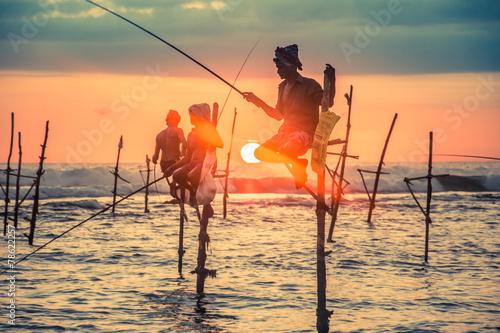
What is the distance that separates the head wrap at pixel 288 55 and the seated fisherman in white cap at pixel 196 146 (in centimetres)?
320

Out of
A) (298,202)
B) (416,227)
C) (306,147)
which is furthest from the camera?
(298,202)

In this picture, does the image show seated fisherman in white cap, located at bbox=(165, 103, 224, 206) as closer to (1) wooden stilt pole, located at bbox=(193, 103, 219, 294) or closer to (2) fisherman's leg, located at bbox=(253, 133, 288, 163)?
(1) wooden stilt pole, located at bbox=(193, 103, 219, 294)

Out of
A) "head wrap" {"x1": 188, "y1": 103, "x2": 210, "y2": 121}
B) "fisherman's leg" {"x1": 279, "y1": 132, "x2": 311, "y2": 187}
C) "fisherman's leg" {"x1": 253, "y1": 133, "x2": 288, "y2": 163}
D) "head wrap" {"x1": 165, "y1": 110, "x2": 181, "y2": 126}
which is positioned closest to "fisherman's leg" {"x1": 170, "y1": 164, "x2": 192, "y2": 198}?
"head wrap" {"x1": 188, "y1": 103, "x2": 210, "y2": 121}

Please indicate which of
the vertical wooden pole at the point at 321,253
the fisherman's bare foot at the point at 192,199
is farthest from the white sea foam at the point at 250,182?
the vertical wooden pole at the point at 321,253

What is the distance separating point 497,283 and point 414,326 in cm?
470

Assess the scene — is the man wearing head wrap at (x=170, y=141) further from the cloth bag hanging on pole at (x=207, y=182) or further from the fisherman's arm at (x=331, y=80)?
the fisherman's arm at (x=331, y=80)

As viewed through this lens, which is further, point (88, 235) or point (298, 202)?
point (298, 202)

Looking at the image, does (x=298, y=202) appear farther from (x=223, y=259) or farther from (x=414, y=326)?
(x=414, y=326)

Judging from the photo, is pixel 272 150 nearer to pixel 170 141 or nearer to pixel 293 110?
pixel 293 110

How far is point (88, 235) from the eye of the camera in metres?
23.3

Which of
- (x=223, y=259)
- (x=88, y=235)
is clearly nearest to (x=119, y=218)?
(x=88, y=235)

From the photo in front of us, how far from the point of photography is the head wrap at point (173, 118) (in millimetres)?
15591

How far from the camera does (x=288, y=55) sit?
870 centimetres

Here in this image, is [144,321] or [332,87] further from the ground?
[332,87]
